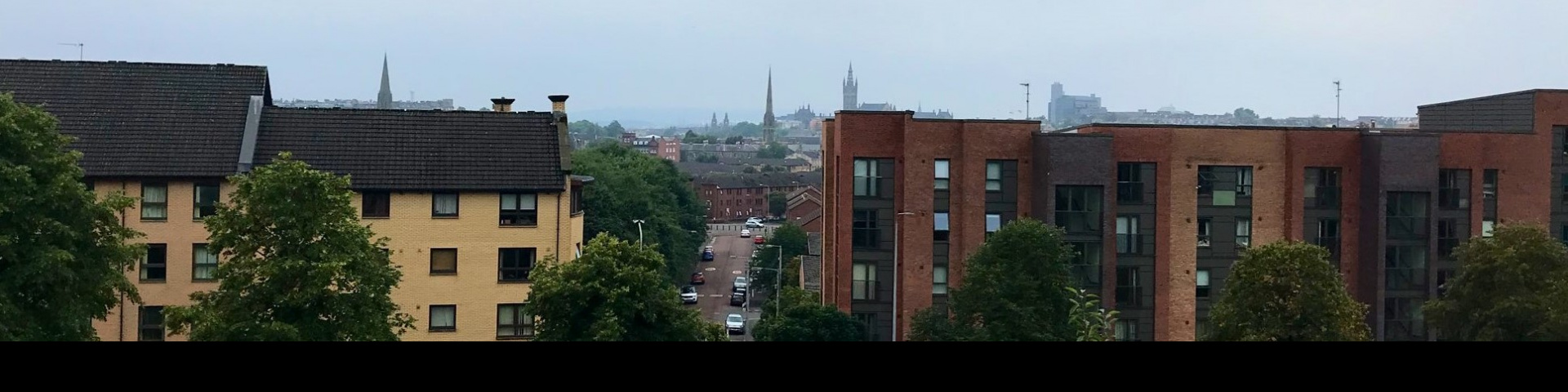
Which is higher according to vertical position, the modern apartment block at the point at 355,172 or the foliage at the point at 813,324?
the modern apartment block at the point at 355,172

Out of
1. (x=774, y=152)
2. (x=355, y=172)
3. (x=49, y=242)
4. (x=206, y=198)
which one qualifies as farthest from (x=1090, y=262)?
(x=774, y=152)

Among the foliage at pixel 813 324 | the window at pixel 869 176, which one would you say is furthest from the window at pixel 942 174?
the foliage at pixel 813 324

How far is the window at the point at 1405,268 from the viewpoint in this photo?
26081 mm

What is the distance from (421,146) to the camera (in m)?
19.7

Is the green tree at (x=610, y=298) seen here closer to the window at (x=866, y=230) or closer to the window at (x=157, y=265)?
the window at (x=157, y=265)

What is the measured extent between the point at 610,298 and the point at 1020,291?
21.8ft

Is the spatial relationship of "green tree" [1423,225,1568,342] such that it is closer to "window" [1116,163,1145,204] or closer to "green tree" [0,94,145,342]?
"window" [1116,163,1145,204]

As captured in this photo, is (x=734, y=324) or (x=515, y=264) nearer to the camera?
(x=515, y=264)

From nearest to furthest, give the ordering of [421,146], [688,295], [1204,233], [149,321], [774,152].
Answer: [149,321]
[421,146]
[1204,233]
[688,295]
[774,152]

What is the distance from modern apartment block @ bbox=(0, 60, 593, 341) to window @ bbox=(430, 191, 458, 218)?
0.02 meters

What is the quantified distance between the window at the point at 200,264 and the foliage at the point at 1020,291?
9.91 m

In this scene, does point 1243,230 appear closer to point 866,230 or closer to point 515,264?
point 866,230
